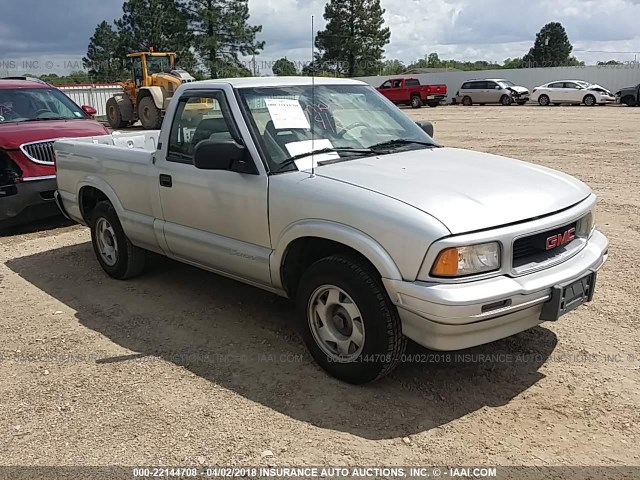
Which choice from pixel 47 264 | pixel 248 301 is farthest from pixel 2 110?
pixel 248 301

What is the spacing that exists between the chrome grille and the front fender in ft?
17.3

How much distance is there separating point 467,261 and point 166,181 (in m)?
2.68

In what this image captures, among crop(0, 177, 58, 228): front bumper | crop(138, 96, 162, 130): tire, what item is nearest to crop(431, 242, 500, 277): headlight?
crop(0, 177, 58, 228): front bumper

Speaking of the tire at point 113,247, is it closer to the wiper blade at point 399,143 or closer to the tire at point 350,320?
the tire at point 350,320

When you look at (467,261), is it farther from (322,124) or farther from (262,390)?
(322,124)

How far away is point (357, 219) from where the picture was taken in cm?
346

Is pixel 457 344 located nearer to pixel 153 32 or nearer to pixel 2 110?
pixel 2 110

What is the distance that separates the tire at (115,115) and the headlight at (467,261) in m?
22.5

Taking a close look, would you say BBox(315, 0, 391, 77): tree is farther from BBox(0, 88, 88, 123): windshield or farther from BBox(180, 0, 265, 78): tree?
BBox(0, 88, 88, 123): windshield

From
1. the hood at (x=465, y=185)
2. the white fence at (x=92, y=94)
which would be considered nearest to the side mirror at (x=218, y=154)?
the hood at (x=465, y=185)

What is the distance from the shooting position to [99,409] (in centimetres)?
364

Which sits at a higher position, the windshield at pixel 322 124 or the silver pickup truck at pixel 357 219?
the windshield at pixel 322 124

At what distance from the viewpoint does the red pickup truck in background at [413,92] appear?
35.9 m

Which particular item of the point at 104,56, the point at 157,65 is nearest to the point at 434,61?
the point at 104,56
